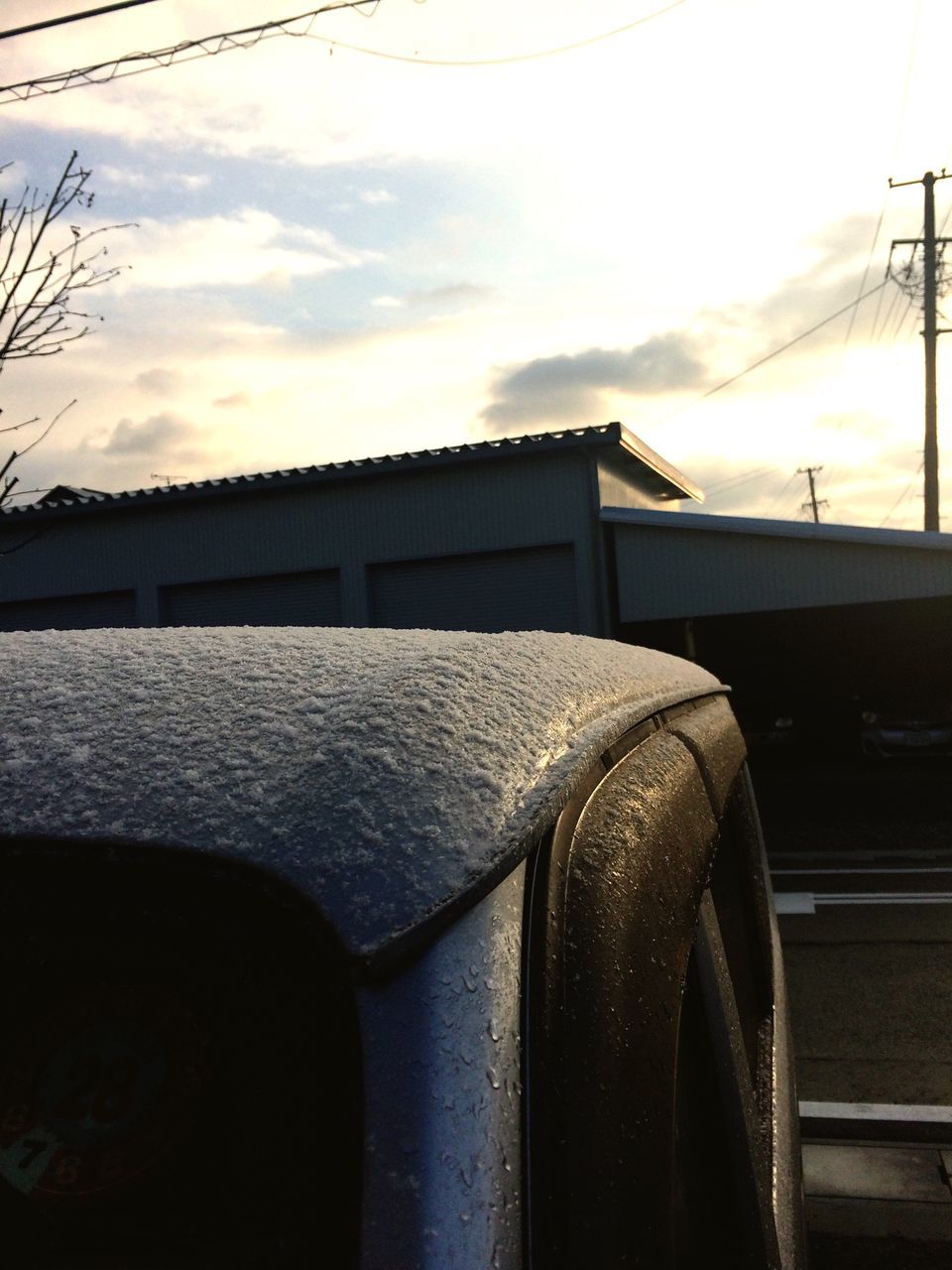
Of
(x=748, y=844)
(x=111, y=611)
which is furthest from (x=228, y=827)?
(x=111, y=611)

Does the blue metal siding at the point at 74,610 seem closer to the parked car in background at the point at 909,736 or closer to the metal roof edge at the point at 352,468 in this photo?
the metal roof edge at the point at 352,468

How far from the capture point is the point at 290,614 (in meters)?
17.8

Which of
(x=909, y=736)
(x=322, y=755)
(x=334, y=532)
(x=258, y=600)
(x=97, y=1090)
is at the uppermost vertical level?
(x=334, y=532)

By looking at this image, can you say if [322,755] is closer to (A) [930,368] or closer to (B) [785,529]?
(B) [785,529]

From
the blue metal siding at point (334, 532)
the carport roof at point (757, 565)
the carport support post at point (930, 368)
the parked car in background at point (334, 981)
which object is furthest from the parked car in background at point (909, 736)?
the parked car in background at point (334, 981)

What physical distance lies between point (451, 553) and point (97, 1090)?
15962 millimetres

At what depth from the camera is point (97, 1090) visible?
77 centimetres

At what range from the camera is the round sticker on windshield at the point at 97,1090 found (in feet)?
2.48

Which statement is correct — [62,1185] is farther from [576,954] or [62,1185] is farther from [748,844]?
[748,844]

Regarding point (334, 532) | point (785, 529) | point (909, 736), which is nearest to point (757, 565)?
point (785, 529)

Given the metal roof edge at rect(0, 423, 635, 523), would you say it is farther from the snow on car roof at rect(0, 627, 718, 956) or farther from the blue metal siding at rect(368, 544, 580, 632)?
the snow on car roof at rect(0, 627, 718, 956)

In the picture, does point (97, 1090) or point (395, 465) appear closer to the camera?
point (97, 1090)

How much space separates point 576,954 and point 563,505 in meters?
15.6

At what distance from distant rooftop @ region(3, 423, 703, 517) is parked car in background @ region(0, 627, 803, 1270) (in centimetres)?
1513
